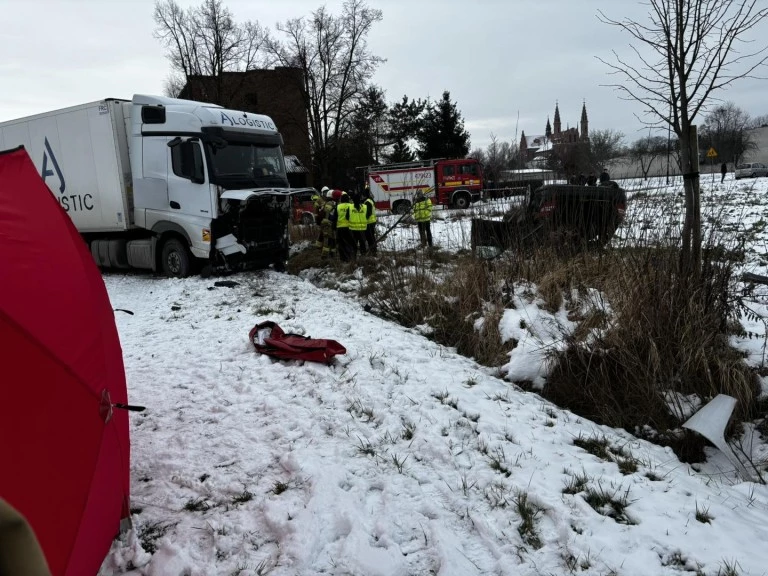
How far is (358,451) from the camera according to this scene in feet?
11.8

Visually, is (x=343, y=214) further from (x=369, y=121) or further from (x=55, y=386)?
(x=369, y=121)

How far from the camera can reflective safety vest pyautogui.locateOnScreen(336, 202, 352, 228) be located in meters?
11.6

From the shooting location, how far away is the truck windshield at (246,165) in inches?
375

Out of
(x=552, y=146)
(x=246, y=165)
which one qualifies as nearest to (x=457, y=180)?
(x=552, y=146)

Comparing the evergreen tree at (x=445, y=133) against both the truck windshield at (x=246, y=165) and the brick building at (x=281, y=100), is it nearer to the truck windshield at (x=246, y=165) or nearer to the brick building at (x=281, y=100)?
the brick building at (x=281, y=100)

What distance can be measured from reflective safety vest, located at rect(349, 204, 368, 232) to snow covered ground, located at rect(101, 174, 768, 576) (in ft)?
21.2

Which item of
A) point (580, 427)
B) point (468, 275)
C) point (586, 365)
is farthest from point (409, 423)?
point (468, 275)

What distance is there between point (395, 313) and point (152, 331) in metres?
3.41

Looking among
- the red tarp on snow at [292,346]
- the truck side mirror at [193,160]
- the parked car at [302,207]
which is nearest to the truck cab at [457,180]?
the parked car at [302,207]

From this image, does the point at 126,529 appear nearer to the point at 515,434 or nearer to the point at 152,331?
the point at 515,434

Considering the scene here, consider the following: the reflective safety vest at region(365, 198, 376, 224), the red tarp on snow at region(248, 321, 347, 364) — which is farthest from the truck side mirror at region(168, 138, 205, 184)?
the red tarp on snow at region(248, 321, 347, 364)

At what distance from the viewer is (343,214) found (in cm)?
1167

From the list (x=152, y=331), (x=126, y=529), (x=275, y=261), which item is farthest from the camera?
(x=275, y=261)

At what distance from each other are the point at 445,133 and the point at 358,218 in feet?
120
